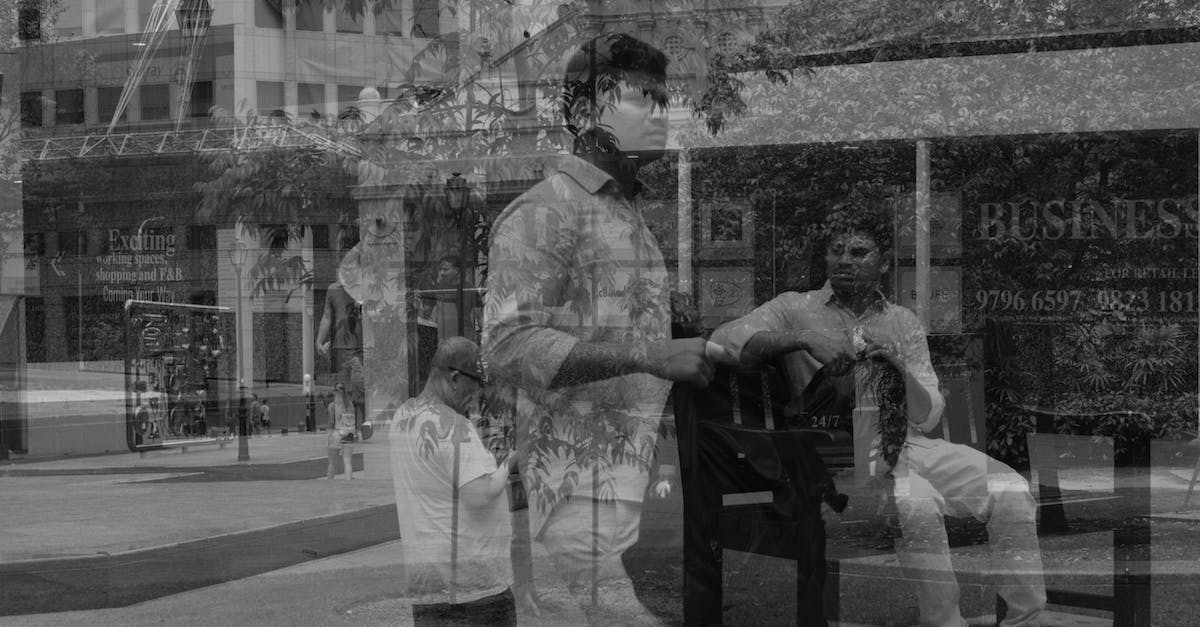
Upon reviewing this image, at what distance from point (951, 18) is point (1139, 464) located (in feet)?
3.14

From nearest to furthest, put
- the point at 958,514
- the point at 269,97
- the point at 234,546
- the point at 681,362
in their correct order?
the point at 681,362 < the point at 269,97 < the point at 234,546 < the point at 958,514

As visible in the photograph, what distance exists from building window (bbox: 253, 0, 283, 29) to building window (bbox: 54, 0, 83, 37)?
32 cm

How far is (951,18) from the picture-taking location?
2.05m

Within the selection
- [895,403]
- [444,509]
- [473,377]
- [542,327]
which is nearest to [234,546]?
[444,509]

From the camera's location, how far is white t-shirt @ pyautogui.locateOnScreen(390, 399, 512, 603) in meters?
1.90

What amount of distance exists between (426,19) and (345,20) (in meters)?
0.14

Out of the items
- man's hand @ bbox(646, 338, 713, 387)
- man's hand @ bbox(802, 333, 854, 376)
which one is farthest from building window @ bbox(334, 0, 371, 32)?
man's hand @ bbox(802, 333, 854, 376)

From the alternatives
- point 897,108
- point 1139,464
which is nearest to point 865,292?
point 897,108

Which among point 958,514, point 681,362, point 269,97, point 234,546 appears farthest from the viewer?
point 958,514

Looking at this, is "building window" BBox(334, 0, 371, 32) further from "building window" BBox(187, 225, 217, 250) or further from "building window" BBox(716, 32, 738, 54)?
"building window" BBox(716, 32, 738, 54)

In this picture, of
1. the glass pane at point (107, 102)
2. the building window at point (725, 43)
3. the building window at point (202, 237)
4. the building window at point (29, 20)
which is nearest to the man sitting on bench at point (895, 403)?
the building window at point (725, 43)

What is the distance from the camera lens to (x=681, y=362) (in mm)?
1769

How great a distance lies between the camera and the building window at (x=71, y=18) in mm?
1949

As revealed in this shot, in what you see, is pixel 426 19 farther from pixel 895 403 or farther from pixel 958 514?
pixel 958 514
